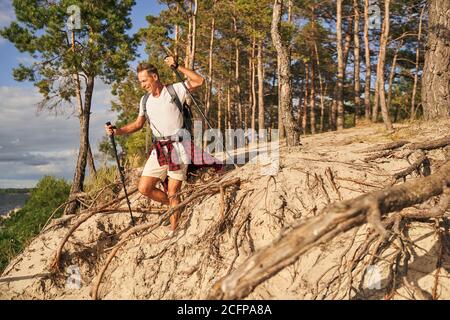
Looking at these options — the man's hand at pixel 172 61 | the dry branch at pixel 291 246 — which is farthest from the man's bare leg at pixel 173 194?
the dry branch at pixel 291 246

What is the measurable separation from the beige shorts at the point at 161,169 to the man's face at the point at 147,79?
2.83 feet

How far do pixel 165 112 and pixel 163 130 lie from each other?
0.25 meters

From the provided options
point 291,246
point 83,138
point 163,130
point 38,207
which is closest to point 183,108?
point 163,130

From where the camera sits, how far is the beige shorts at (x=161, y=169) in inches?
195

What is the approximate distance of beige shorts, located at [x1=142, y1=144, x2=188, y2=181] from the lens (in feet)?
16.3

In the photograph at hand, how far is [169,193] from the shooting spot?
508cm

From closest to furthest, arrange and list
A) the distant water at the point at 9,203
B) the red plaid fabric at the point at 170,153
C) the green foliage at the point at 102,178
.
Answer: the red plaid fabric at the point at 170,153
the green foliage at the point at 102,178
the distant water at the point at 9,203

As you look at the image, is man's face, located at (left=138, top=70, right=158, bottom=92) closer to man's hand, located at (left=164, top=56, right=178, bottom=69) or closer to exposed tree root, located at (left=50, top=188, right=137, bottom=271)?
man's hand, located at (left=164, top=56, right=178, bottom=69)

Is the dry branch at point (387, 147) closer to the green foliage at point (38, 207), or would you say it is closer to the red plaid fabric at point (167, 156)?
the red plaid fabric at point (167, 156)

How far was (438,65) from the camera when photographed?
7168mm

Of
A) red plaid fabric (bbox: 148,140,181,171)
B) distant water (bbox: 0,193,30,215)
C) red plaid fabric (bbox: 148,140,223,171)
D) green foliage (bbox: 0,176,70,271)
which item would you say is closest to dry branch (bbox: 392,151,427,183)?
red plaid fabric (bbox: 148,140,223,171)

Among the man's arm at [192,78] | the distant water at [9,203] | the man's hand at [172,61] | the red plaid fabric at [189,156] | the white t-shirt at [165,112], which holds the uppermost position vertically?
the man's hand at [172,61]
